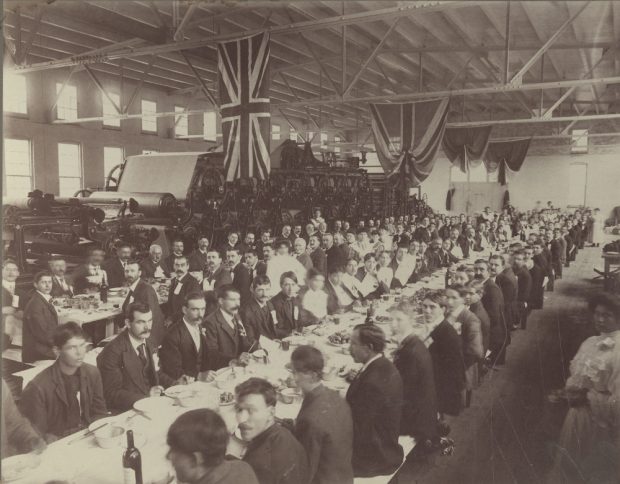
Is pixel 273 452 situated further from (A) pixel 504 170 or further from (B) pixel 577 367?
(A) pixel 504 170

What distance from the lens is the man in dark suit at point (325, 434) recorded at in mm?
2445

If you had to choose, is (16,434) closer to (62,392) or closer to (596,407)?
(62,392)

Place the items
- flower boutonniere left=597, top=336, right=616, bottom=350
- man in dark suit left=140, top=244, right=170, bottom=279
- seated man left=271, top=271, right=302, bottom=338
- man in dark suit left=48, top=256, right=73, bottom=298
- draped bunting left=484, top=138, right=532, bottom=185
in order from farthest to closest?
draped bunting left=484, top=138, right=532, bottom=185
man in dark suit left=140, top=244, right=170, bottom=279
seated man left=271, top=271, right=302, bottom=338
man in dark suit left=48, top=256, right=73, bottom=298
flower boutonniere left=597, top=336, right=616, bottom=350

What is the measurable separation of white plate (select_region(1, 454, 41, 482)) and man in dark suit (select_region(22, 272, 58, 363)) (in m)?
1.90

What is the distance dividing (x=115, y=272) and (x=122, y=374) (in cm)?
318

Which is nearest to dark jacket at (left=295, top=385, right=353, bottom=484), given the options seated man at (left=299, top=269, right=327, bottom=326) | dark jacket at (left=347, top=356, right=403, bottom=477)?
dark jacket at (left=347, top=356, right=403, bottom=477)

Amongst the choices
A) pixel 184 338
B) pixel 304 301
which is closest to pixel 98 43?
pixel 304 301

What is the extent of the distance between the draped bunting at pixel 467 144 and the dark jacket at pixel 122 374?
9.24m

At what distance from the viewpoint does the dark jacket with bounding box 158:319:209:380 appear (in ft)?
13.1

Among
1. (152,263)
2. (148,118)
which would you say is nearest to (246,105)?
(152,263)

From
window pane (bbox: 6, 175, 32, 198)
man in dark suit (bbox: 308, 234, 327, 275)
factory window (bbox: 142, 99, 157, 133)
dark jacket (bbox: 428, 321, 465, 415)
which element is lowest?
dark jacket (bbox: 428, 321, 465, 415)

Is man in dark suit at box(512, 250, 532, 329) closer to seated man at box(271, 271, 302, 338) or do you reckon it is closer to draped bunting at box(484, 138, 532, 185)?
seated man at box(271, 271, 302, 338)

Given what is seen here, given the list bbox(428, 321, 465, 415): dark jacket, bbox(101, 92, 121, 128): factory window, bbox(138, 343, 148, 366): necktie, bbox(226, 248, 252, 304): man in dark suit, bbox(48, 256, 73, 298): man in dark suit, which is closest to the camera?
bbox(138, 343, 148, 366): necktie

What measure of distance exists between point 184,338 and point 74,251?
5.62ft
